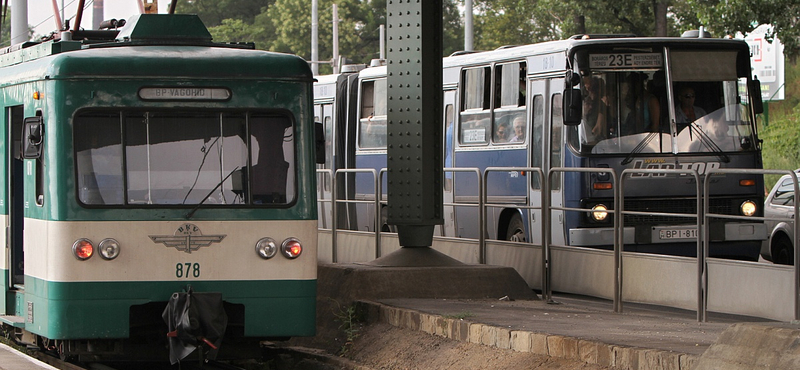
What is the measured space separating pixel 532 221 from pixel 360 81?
800 cm

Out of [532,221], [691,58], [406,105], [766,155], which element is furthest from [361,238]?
[766,155]

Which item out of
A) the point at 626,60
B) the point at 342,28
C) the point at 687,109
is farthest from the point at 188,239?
the point at 342,28

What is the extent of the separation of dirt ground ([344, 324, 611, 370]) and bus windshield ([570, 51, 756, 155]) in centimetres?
533

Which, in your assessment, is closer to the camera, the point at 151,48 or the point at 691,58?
the point at 151,48

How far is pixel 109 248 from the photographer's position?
991cm

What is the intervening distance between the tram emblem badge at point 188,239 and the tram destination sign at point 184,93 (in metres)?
1.03

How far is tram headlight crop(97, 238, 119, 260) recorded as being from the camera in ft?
32.4

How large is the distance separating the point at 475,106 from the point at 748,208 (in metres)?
4.57

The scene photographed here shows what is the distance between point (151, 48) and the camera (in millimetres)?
10539

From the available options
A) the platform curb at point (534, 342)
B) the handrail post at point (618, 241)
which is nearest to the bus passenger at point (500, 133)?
the handrail post at point (618, 241)

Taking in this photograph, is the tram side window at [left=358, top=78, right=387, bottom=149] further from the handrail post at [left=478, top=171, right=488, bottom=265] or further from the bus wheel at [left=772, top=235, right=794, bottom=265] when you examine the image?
the bus wheel at [left=772, top=235, right=794, bottom=265]

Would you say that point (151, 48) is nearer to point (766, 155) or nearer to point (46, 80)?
point (46, 80)

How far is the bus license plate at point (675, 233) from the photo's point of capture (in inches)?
513

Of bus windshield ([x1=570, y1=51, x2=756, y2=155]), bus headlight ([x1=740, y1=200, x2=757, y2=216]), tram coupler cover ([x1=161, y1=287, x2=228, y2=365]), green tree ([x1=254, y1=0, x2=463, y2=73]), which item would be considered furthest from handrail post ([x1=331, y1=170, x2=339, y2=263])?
green tree ([x1=254, y1=0, x2=463, y2=73])
